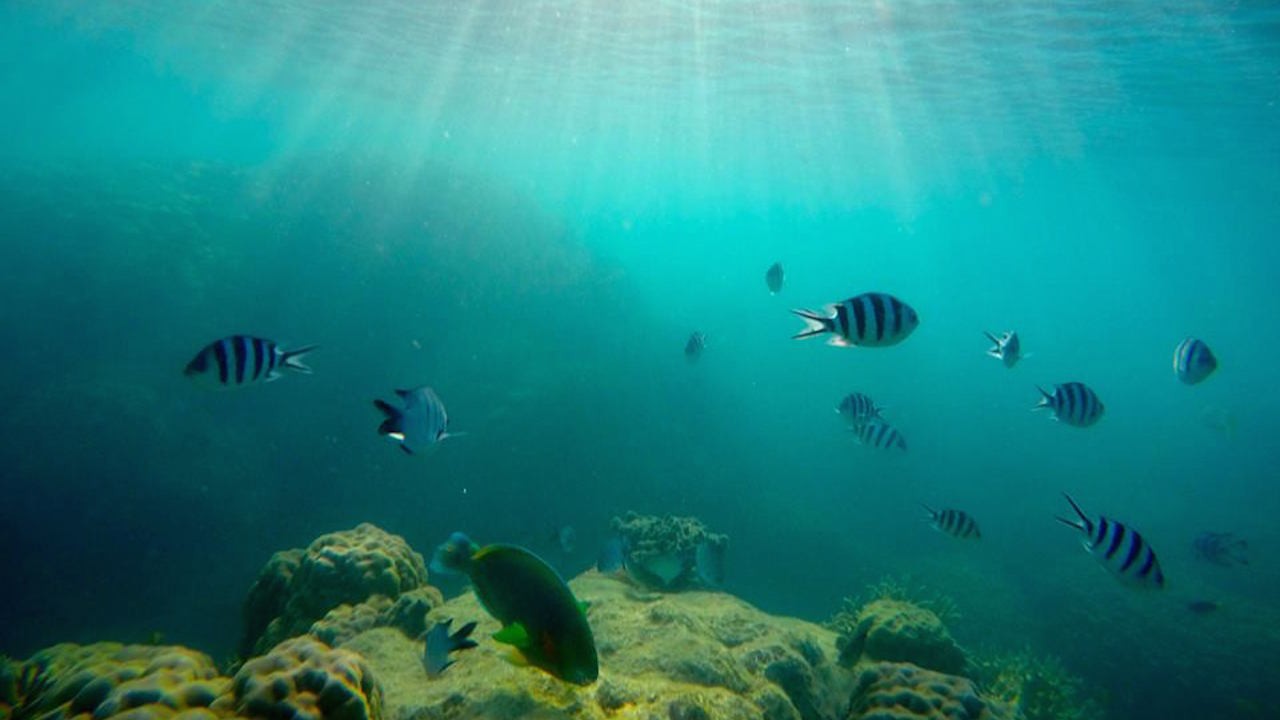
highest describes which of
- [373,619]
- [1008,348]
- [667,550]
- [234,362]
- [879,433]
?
[234,362]

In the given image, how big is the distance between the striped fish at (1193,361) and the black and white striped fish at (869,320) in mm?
4574

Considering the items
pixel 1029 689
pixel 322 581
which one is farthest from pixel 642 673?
pixel 1029 689

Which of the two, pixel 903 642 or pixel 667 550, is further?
pixel 667 550

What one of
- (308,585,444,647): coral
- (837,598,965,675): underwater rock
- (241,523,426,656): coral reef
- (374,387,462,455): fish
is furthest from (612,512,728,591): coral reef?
(374,387,462,455): fish

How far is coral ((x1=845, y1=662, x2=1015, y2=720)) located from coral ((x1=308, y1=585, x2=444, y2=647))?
4.19 meters

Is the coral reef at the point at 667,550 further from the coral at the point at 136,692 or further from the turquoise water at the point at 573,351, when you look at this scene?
the coral at the point at 136,692

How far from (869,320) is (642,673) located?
3137 millimetres

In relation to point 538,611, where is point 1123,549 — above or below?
below

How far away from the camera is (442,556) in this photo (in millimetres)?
2791

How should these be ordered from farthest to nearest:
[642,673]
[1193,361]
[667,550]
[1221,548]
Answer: [1221,548], [667,550], [1193,361], [642,673]

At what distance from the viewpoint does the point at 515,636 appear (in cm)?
243

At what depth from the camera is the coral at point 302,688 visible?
2.99 metres

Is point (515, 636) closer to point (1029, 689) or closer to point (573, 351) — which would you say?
point (1029, 689)

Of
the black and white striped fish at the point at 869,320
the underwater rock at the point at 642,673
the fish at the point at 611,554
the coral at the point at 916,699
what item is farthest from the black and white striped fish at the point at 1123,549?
the fish at the point at 611,554
